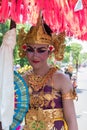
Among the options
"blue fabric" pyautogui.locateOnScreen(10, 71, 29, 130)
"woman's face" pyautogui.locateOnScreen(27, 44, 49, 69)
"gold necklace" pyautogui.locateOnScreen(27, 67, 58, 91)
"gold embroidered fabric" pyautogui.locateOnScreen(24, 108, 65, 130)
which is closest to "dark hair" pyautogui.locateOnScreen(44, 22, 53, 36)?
"woman's face" pyautogui.locateOnScreen(27, 44, 49, 69)

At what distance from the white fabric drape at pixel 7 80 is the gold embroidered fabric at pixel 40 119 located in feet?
1.20

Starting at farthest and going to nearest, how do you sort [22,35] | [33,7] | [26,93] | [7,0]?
[22,35] < [26,93] < [33,7] < [7,0]

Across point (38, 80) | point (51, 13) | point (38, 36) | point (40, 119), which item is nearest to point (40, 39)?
point (38, 36)

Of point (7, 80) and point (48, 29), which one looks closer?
point (7, 80)

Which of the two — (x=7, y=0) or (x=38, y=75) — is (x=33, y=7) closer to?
(x=7, y=0)

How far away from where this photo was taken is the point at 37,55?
277 centimetres

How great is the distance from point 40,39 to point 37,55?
15 centimetres

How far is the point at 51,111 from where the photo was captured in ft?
9.37

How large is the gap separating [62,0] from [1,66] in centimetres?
58

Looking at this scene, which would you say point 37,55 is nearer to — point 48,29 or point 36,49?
point 36,49

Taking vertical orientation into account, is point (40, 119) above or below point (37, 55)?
below

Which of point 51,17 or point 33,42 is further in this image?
point 33,42

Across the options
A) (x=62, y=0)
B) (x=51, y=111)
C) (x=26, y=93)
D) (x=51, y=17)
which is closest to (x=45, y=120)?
(x=51, y=111)

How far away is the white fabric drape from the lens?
245 cm
